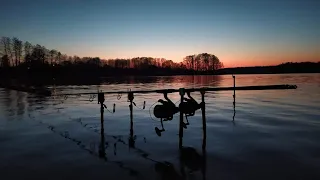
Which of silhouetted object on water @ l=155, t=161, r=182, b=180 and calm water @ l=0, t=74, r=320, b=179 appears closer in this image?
silhouetted object on water @ l=155, t=161, r=182, b=180

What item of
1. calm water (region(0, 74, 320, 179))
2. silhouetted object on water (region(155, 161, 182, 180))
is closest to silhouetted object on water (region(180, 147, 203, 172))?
calm water (region(0, 74, 320, 179))

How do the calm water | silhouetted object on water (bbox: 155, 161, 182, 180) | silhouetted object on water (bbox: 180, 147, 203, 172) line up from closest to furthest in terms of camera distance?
silhouetted object on water (bbox: 155, 161, 182, 180) → the calm water → silhouetted object on water (bbox: 180, 147, 203, 172)

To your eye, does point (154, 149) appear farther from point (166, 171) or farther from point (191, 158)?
point (166, 171)

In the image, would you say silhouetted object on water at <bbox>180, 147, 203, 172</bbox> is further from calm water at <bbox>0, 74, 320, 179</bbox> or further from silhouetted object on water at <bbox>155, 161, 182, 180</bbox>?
silhouetted object on water at <bbox>155, 161, 182, 180</bbox>

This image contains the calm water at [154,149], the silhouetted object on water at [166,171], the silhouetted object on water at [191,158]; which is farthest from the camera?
the silhouetted object on water at [191,158]

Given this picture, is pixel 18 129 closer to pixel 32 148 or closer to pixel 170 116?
pixel 32 148

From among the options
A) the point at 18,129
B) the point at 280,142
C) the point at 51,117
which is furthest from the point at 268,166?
the point at 51,117

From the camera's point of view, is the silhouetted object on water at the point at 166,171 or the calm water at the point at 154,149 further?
the calm water at the point at 154,149

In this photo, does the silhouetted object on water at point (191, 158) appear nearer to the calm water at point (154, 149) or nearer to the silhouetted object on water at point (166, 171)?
the calm water at point (154, 149)

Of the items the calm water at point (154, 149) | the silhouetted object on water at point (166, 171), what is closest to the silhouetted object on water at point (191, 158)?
the calm water at point (154, 149)

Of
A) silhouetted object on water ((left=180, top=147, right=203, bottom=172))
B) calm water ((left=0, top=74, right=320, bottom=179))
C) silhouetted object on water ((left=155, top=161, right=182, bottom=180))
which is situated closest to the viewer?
silhouetted object on water ((left=155, top=161, right=182, bottom=180))

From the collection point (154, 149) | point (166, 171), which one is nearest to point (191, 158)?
point (166, 171)

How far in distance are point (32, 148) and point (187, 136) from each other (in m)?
10.5

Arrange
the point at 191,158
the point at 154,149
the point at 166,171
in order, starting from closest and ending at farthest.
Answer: the point at 166,171
the point at 191,158
the point at 154,149
